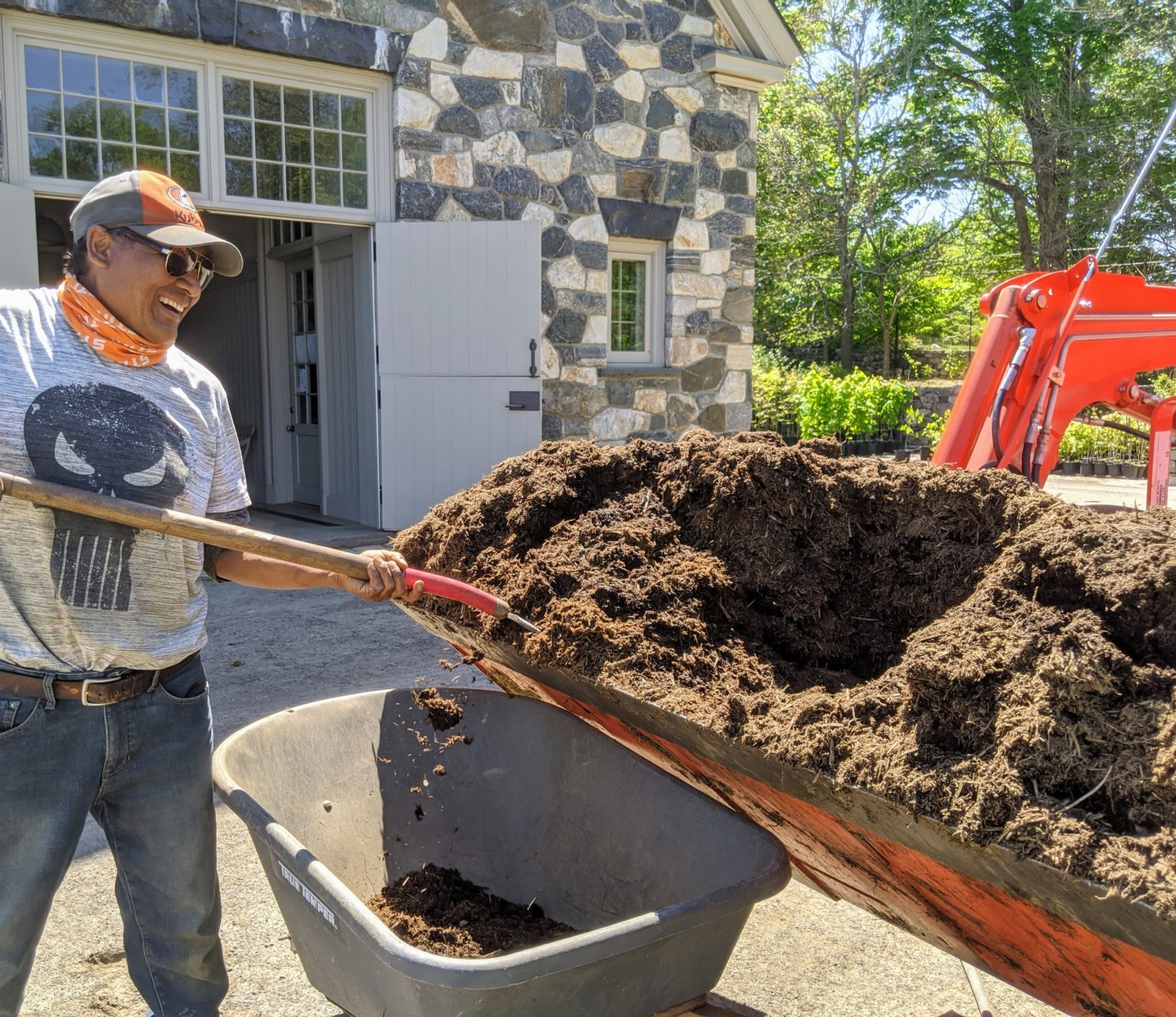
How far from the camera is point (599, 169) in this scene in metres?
8.05

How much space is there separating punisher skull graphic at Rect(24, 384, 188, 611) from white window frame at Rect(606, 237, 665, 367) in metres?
6.75

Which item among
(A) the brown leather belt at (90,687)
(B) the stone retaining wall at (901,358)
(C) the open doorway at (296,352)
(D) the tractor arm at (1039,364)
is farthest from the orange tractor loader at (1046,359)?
(B) the stone retaining wall at (901,358)

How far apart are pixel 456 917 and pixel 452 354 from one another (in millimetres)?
5674

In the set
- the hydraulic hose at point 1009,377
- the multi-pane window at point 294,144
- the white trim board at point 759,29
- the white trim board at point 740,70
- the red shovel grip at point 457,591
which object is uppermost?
the white trim board at point 759,29

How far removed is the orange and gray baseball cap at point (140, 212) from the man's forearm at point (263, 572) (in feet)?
2.04

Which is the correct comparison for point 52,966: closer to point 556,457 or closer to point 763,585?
point 556,457

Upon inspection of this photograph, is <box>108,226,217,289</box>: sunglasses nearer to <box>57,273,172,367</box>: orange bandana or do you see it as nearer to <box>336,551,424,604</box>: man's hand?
<box>57,273,172,367</box>: orange bandana

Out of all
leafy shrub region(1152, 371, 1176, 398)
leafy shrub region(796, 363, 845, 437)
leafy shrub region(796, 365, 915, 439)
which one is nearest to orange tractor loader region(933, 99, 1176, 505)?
leafy shrub region(796, 365, 915, 439)

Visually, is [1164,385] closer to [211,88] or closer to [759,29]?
[759,29]

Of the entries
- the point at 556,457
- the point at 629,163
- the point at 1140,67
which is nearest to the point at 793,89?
the point at 1140,67

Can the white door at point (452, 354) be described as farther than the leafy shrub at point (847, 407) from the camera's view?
No

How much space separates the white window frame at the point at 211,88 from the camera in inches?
237

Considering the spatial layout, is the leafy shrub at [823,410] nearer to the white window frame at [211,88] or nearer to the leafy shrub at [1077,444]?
the leafy shrub at [1077,444]

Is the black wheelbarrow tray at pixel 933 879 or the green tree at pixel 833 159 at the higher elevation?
the green tree at pixel 833 159
